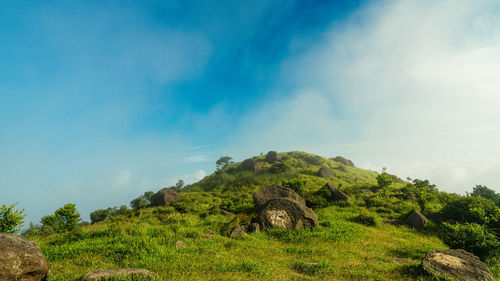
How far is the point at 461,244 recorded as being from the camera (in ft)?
40.5

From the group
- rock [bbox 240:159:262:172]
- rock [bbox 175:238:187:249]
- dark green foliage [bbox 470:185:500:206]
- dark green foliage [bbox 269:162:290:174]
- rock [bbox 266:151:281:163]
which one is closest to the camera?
rock [bbox 175:238:187:249]

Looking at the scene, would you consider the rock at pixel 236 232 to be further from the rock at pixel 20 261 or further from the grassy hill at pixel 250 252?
the rock at pixel 20 261

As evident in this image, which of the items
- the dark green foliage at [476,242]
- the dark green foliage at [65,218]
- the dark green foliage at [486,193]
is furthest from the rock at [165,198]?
the dark green foliage at [486,193]

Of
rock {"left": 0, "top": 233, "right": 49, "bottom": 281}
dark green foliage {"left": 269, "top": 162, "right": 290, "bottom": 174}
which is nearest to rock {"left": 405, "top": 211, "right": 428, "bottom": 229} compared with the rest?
rock {"left": 0, "top": 233, "right": 49, "bottom": 281}

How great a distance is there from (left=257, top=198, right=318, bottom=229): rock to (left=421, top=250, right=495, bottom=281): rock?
767cm

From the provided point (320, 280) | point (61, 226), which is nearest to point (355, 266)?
point (320, 280)

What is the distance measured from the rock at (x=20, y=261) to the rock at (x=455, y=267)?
14083 mm

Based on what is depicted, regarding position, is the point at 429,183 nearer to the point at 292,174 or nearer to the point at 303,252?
the point at 292,174

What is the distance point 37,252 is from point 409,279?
13.5 m

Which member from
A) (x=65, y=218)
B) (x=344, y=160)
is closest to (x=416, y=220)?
(x=65, y=218)

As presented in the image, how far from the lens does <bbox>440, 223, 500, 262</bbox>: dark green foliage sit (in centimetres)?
1172

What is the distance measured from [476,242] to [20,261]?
815 inches

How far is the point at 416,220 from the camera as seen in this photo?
19953mm

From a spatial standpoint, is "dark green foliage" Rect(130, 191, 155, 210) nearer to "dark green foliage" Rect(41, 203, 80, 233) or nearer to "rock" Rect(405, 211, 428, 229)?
"dark green foliage" Rect(41, 203, 80, 233)
